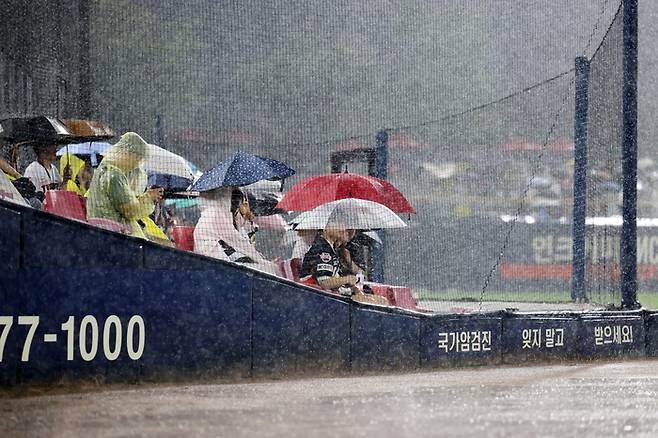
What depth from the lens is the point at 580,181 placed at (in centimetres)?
1167

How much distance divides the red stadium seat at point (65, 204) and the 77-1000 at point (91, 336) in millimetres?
1198

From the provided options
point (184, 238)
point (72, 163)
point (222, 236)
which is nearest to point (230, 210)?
point (222, 236)

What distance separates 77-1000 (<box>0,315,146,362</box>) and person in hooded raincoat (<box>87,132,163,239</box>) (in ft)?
2.93

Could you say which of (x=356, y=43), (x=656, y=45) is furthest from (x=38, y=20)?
(x=656, y=45)

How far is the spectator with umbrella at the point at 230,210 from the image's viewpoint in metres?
8.20

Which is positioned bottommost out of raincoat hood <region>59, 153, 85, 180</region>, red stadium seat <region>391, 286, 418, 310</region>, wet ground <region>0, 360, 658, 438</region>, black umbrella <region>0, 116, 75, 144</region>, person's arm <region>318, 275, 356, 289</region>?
wet ground <region>0, 360, 658, 438</region>

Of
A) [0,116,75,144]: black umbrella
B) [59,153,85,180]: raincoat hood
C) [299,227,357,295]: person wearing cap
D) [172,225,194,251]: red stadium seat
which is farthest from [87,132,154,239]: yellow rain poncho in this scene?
[59,153,85,180]: raincoat hood

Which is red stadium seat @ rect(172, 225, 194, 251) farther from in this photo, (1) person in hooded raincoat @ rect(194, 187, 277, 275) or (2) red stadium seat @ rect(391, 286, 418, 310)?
(2) red stadium seat @ rect(391, 286, 418, 310)

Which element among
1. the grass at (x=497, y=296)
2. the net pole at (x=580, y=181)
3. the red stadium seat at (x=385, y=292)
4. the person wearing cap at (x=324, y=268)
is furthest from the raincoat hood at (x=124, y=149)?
the net pole at (x=580, y=181)

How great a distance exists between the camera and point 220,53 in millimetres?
11320

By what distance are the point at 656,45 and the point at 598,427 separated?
732 inches

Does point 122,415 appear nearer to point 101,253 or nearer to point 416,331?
point 101,253

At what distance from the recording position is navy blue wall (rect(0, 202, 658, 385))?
6.69 metres

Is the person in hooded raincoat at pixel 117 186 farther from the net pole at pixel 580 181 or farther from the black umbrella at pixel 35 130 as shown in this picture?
the net pole at pixel 580 181
